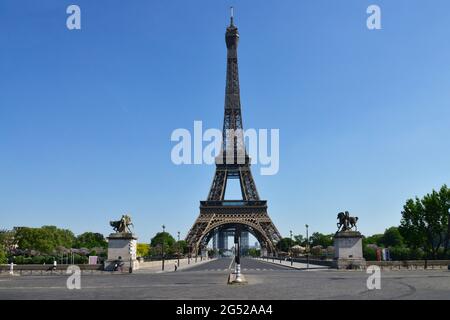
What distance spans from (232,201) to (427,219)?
50113 millimetres

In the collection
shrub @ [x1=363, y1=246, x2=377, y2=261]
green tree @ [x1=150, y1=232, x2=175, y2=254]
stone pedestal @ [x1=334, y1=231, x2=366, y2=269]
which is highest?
stone pedestal @ [x1=334, y1=231, x2=366, y2=269]

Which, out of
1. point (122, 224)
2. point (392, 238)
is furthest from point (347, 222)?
point (392, 238)

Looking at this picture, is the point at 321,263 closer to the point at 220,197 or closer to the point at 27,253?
the point at 220,197

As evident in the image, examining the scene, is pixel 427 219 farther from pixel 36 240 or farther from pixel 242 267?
pixel 36 240

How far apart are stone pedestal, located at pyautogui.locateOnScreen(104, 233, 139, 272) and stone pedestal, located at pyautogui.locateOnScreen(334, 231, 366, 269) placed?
20120mm

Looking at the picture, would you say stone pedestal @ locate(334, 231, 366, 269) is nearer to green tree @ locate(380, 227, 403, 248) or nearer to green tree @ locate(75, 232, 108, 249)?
green tree @ locate(380, 227, 403, 248)

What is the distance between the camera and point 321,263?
5700 centimetres

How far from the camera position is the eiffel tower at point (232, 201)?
102 metres

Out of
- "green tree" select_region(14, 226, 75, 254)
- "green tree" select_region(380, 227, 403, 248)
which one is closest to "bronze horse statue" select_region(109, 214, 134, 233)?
"green tree" select_region(14, 226, 75, 254)

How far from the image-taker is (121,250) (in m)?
42.7

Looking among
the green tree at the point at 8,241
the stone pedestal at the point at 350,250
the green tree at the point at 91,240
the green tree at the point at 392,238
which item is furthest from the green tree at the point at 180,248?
the stone pedestal at the point at 350,250

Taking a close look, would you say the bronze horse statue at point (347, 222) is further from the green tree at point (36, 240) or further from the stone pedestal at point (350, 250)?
the green tree at point (36, 240)

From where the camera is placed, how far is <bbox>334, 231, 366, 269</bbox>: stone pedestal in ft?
142
